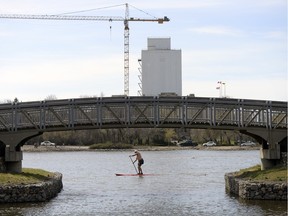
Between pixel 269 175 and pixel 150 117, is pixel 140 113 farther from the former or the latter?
pixel 269 175

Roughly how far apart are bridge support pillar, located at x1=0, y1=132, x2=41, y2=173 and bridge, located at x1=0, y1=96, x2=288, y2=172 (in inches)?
3.4

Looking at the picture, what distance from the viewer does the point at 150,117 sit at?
61.0m

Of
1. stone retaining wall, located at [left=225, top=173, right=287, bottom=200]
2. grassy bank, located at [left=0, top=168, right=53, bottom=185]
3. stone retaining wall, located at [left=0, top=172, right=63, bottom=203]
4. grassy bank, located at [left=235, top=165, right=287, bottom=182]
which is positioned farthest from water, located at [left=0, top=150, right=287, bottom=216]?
grassy bank, located at [left=235, top=165, right=287, bottom=182]

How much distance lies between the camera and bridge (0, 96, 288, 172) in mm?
59031

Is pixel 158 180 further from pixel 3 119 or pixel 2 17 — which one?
pixel 2 17

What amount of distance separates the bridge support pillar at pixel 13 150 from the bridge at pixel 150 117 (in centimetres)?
9

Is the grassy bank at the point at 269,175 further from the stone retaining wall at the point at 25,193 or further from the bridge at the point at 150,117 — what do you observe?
the stone retaining wall at the point at 25,193

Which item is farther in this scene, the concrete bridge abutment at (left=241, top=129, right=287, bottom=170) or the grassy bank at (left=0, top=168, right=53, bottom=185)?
the concrete bridge abutment at (left=241, top=129, right=287, bottom=170)

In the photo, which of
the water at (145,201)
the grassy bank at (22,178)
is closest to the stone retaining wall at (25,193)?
the grassy bank at (22,178)

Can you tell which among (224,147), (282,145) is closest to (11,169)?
(282,145)

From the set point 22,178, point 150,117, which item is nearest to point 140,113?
point 150,117

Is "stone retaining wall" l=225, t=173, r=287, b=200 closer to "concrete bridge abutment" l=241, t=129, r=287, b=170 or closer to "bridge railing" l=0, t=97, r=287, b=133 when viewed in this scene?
"concrete bridge abutment" l=241, t=129, r=287, b=170

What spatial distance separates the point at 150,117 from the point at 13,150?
1219 cm

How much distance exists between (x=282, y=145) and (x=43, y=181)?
20.6 metres
